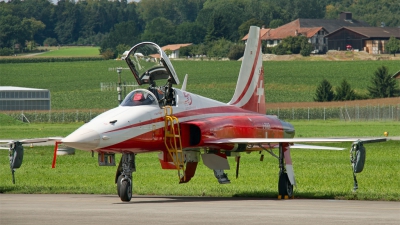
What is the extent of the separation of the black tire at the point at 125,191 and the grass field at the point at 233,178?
2.63 metres

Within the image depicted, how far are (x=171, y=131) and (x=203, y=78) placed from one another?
98069mm

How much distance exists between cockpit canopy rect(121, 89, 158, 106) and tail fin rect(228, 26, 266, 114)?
5.09 m

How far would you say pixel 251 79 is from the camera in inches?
965

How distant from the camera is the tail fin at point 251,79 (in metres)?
24.1

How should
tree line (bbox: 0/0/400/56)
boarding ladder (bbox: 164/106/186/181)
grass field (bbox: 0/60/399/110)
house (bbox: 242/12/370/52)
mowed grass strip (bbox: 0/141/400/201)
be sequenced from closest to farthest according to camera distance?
1. boarding ladder (bbox: 164/106/186/181)
2. mowed grass strip (bbox: 0/141/400/201)
3. grass field (bbox: 0/60/399/110)
4. tree line (bbox: 0/0/400/56)
5. house (bbox: 242/12/370/52)

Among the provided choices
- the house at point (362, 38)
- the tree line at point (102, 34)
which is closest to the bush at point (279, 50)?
the tree line at point (102, 34)

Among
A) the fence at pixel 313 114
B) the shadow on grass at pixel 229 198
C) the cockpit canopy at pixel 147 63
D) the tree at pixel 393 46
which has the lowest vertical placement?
the fence at pixel 313 114

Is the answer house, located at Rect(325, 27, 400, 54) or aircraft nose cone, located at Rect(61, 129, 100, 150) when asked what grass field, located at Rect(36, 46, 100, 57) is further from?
aircraft nose cone, located at Rect(61, 129, 100, 150)

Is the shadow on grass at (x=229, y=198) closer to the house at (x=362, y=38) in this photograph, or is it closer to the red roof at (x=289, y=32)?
the red roof at (x=289, y=32)

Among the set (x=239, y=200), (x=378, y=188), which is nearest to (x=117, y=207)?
(x=239, y=200)

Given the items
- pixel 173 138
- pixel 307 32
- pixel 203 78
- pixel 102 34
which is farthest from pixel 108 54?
pixel 173 138

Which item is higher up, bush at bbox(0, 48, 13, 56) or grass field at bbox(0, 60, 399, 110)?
bush at bbox(0, 48, 13, 56)

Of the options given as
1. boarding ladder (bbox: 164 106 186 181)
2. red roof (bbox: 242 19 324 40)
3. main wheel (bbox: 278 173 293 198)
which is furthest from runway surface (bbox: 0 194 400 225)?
red roof (bbox: 242 19 324 40)

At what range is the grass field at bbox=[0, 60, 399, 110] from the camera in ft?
342
